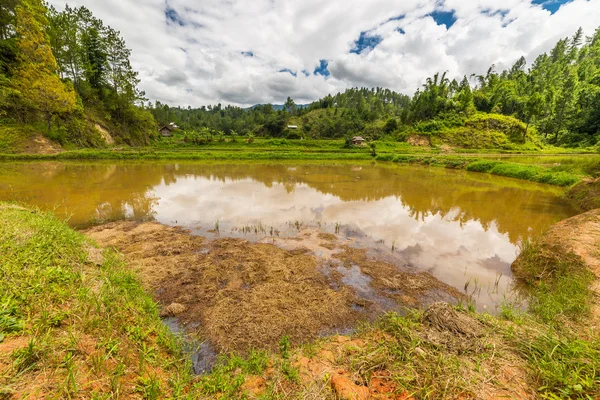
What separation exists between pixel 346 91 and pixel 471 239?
113 meters

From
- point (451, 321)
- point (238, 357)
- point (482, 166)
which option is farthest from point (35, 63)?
point (482, 166)

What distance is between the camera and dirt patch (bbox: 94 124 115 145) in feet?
105

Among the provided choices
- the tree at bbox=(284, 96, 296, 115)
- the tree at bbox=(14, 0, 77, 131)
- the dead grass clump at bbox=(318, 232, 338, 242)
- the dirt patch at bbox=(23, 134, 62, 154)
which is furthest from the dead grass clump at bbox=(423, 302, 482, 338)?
the tree at bbox=(284, 96, 296, 115)

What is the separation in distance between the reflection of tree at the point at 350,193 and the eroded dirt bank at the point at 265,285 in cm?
498

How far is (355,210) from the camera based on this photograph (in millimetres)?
12367

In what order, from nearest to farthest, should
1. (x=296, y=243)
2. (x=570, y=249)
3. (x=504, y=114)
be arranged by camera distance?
(x=570, y=249) → (x=296, y=243) → (x=504, y=114)

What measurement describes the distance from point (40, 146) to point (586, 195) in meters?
46.0

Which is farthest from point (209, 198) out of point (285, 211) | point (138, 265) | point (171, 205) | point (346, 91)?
point (346, 91)

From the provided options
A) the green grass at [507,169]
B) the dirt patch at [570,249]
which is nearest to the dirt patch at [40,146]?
the dirt patch at [570,249]

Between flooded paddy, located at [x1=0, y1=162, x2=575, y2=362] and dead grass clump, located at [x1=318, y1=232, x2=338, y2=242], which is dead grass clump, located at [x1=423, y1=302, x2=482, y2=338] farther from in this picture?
dead grass clump, located at [x1=318, y1=232, x2=338, y2=242]

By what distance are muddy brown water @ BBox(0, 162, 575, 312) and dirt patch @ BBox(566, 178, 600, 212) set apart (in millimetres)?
703

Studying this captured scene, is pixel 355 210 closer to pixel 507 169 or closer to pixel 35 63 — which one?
pixel 507 169

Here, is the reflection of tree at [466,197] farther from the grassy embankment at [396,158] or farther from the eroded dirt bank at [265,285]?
the eroded dirt bank at [265,285]

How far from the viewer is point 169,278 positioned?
235 inches
